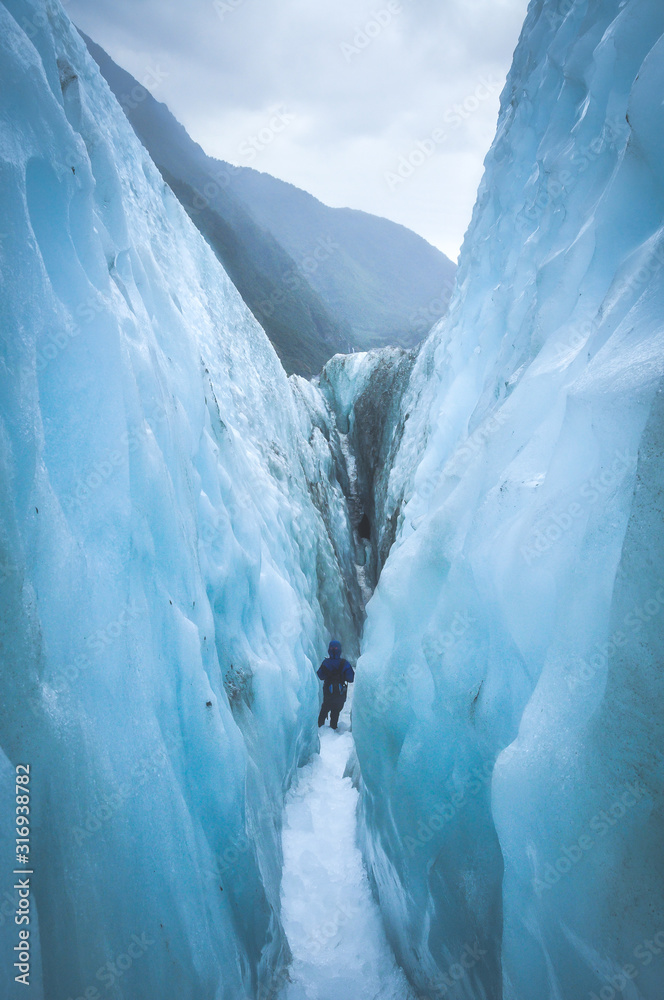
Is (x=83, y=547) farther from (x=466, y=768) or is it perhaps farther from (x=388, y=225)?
(x=388, y=225)

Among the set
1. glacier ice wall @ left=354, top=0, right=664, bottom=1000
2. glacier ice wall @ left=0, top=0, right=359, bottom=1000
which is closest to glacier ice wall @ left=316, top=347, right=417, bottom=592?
glacier ice wall @ left=354, top=0, right=664, bottom=1000

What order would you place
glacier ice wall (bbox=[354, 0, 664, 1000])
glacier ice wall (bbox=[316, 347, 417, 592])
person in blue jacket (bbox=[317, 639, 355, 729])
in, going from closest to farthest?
1. glacier ice wall (bbox=[354, 0, 664, 1000])
2. person in blue jacket (bbox=[317, 639, 355, 729])
3. glacier ice wall (bbox=[316, 347, 417, 592])

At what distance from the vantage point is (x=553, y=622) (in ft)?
7.34

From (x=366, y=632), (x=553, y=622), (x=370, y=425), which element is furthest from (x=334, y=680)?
(x=370, y=425)

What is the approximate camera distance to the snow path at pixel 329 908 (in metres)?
3.01

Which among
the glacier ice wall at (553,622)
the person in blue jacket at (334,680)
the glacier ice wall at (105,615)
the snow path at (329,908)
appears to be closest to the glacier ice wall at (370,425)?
the person in blue jacket at (334,680)

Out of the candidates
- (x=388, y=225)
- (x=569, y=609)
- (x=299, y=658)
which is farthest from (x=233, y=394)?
(x=388, y=225)

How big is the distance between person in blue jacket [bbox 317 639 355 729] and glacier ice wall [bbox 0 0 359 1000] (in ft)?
6.69

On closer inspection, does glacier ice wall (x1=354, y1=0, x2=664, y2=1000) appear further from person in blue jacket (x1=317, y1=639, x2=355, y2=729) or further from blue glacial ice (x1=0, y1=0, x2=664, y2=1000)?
person in blue jacket (x1=317, y1=639, x2=355, y2=729)

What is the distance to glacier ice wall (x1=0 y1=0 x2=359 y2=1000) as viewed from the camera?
74.2 inches

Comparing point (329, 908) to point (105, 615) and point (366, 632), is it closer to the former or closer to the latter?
point (366, 632)

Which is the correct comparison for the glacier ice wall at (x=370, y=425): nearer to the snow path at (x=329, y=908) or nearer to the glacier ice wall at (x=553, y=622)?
the snow path at (x=329, y=908)

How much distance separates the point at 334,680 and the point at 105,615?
4.47 meters

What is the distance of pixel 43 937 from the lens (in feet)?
5.77
